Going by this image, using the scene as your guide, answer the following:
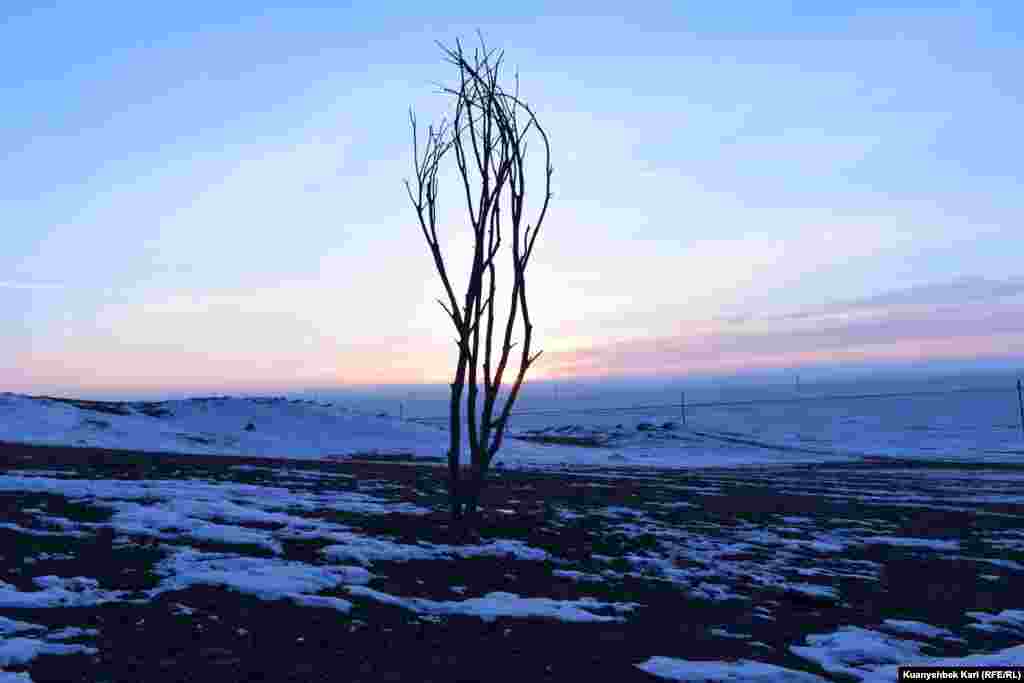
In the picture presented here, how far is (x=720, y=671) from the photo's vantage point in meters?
4.53

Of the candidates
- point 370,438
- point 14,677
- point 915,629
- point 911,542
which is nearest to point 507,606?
point 915,629

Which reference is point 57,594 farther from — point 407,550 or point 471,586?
point 407,550

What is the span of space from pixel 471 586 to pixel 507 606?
597 millimetres

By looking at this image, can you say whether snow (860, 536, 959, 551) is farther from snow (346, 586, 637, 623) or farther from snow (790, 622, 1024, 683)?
Answer: snow (346, 586, 637, 623)

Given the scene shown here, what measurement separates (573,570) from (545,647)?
2148mm

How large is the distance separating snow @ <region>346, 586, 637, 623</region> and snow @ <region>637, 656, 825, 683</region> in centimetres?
92

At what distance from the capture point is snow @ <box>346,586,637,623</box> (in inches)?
217

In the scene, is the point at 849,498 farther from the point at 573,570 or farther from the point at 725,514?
the point at 573,570

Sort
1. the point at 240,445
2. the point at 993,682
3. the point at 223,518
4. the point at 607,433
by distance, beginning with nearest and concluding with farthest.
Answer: the point at 993,682
the point at 223,518
the point at 240,445
the point at 607,433

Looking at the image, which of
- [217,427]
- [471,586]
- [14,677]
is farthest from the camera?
[217,427]

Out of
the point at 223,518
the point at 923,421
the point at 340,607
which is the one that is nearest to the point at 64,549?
the point at 223,518

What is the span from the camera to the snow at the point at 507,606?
18.1ft

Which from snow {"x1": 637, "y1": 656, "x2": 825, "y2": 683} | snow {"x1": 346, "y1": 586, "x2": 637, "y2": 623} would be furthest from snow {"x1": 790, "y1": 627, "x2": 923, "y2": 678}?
snow {"x1": 346, "y1": 586, "x2": 637, "y2": 623}

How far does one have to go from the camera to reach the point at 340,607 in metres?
Answer: 5.39
